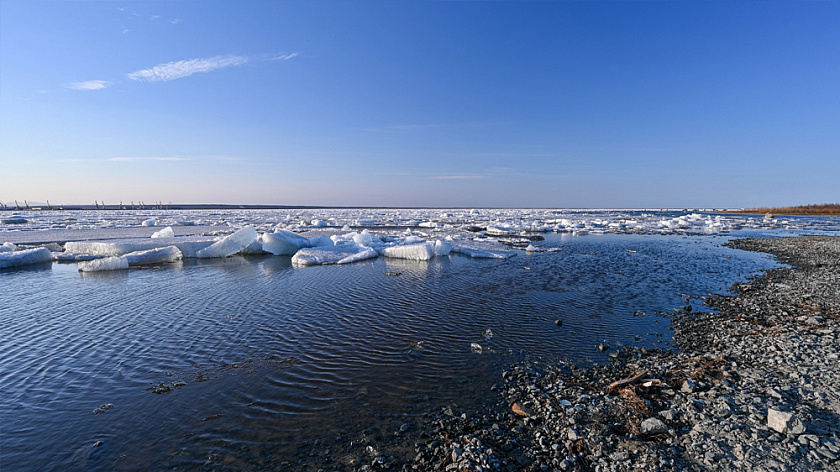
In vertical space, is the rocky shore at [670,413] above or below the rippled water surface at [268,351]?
above

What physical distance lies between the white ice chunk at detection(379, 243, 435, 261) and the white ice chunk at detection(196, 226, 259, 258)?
28.2 ft

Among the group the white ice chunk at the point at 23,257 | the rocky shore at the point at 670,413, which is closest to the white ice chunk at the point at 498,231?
the rocky shore at the point at 670,413

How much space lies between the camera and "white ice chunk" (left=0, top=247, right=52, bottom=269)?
15.3 meters

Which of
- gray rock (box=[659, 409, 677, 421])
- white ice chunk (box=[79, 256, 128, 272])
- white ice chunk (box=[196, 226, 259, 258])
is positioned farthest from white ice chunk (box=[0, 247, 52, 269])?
gray rock (box=[659, 409, 677, 421])

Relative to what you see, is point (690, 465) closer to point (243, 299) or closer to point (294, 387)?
point (294, 387)

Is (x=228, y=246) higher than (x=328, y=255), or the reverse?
(x=228, y=246)

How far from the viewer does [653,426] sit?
4.14 m

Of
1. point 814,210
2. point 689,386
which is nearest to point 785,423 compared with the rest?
point 689,386

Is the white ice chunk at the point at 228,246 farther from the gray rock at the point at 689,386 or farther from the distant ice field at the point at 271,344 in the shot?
the gray rock at the point at 689,386

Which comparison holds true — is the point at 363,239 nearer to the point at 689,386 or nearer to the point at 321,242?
the point at 321,242

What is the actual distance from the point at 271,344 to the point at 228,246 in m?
14.2

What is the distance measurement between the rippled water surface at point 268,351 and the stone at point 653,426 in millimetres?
2031

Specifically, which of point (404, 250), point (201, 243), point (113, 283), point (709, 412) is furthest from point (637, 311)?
point (201, 243)

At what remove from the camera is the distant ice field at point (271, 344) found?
14.3ft
